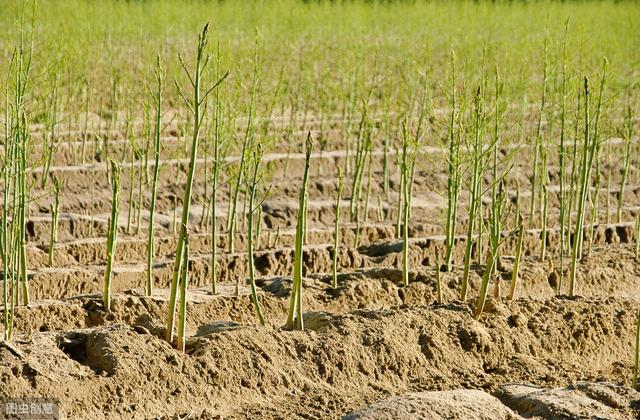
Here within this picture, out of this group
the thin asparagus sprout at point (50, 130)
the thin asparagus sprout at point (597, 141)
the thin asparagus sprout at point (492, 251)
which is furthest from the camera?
the thin asparagus sprout at point (50, 130)

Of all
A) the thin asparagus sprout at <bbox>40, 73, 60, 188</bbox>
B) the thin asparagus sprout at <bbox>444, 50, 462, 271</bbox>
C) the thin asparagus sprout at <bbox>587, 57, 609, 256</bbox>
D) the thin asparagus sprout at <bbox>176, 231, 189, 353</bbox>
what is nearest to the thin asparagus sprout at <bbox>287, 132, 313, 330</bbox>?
the thin asparagus sprout at <bbox>176, 231, 189, 353</bbox>

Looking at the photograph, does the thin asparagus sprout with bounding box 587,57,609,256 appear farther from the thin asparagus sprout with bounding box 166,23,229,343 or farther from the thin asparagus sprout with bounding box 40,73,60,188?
the thin asparagus sprout with bounding box 40,73,60,188

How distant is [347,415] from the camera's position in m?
5.62

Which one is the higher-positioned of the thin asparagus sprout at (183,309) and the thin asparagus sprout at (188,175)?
the thin asparagus sprout at (188,175)

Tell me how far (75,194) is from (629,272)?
524 centimetres

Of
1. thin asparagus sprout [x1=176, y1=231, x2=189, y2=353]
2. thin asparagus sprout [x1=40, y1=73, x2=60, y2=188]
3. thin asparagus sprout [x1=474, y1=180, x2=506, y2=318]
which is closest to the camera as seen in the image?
thin asparagus sprout [x1=176, y1=231, x2=189, y2=353]

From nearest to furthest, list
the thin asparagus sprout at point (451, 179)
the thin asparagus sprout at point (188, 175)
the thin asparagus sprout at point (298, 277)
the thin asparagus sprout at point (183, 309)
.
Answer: the thin asparagus sprout at point (188, 175) < the thin asparagus sprout at point (183, 309) < the thin asparagus sprout at point (298, 277) < the thin asparagus sprout at point (451, 179)

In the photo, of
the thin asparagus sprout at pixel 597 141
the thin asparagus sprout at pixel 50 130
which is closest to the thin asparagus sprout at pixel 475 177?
the thin asparagus sprout at pixel 597 141

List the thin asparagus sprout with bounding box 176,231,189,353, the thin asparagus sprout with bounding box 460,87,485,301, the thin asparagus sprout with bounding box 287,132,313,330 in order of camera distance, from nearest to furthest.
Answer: the thin asparagus sprout with bounding box 176,231,189,353
the thin asparagus sprout with bounding box 287,132,313,330
the thin asparagus sprout with bounding box 460,87,485,301

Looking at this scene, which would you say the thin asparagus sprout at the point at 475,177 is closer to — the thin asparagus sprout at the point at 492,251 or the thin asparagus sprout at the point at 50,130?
the thin asparagus sprout at the point at 492,251

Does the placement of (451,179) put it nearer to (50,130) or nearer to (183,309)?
(183,309)

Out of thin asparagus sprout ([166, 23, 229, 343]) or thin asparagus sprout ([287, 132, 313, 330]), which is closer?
thin asparagus sprout ([166, 23, 229, 343])

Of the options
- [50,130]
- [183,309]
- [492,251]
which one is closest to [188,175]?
[183,309]

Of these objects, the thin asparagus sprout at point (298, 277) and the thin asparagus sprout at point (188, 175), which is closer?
the thin asparagus sprout at point (188, 175)
